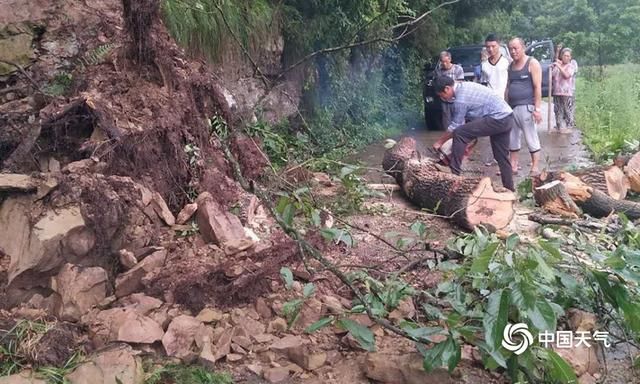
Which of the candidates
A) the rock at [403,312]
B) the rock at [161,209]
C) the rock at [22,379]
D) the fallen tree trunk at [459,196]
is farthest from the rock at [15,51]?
the rock at [403,312]

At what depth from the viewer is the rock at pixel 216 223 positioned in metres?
4.21

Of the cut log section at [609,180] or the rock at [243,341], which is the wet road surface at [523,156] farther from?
the rock at [243,341]

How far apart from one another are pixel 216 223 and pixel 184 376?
1.36 meters

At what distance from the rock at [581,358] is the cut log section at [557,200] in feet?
8.80

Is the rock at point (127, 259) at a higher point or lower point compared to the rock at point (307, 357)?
higher

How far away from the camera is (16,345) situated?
312 cm

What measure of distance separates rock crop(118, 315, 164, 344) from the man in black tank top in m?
5.38

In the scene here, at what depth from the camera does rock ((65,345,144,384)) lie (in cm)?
296

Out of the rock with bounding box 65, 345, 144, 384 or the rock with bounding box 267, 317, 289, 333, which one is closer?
the rock with bounding box 65, 345, 144, 384

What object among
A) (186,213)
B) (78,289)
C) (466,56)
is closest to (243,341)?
(78,289)

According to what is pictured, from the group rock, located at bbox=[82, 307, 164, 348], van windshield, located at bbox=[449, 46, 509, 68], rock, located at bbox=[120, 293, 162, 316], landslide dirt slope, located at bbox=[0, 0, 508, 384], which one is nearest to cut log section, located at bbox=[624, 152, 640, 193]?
landslide dirt slope, located at bbox=[0, 0, 508, 384]

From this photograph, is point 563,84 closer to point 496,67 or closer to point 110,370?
point 496,67

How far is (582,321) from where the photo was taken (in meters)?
3.36

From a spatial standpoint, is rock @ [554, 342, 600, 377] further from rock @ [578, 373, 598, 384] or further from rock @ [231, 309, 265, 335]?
rock @ [231, 309, 265, 335]
